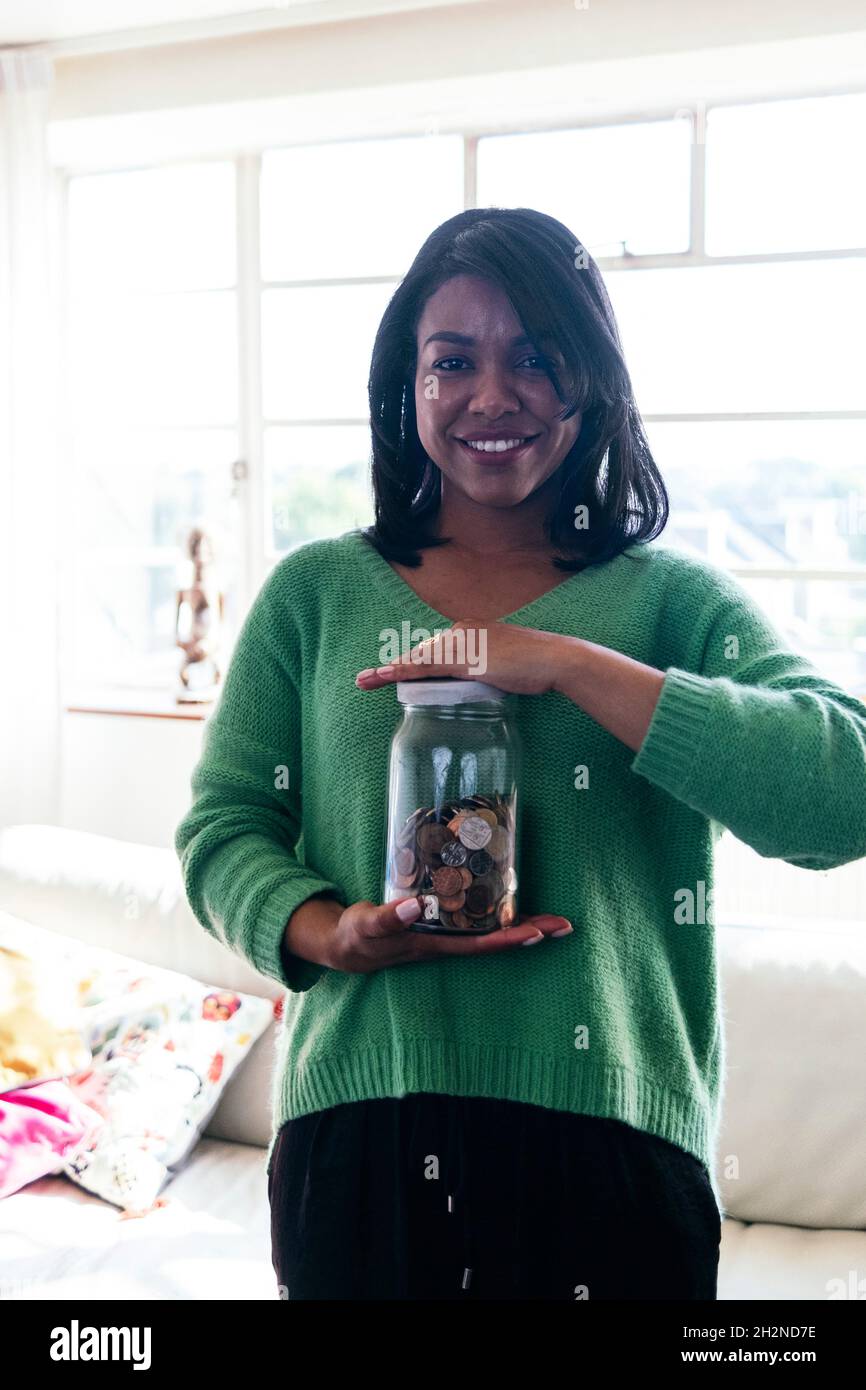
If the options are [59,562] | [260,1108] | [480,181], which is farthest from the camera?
[59,562]

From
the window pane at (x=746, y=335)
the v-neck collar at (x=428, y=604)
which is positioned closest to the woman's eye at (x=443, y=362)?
the v-neck collar at (x=428, y=604)

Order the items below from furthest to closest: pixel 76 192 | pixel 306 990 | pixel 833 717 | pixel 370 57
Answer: pixel 76 192 → pixel 370 57 → pixel 306 990 → pixel 833 717

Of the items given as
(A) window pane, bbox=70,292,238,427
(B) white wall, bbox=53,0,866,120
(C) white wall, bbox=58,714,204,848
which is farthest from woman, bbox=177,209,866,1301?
(A) window pane, bbox=70,292,238,427

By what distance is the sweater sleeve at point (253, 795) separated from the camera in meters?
0.95

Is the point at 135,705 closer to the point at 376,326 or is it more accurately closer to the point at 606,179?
the point at 376,326

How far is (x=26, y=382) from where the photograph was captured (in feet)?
10.6

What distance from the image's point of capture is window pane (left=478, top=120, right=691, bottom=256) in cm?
295

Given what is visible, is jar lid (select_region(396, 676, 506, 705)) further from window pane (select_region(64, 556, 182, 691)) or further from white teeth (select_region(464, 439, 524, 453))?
window pane (select_region(64, 556, 182, 691))

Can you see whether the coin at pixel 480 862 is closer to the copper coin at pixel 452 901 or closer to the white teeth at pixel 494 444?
the copper coin at pixel 452 901

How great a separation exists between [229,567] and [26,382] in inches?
26.6

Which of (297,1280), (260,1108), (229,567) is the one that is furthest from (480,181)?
(297,1280)

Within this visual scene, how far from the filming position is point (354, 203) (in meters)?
3.23

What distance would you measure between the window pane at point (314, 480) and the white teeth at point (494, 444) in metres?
2.32
